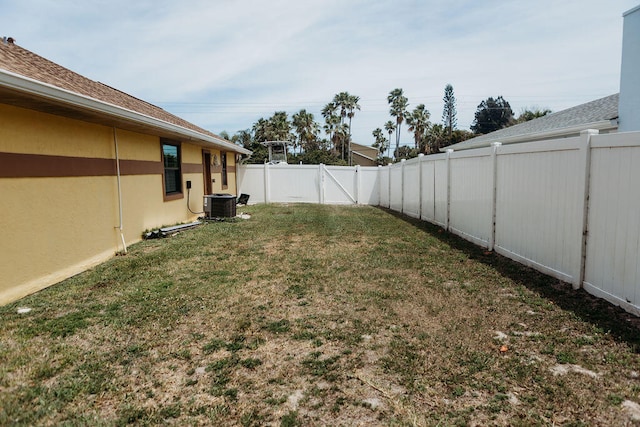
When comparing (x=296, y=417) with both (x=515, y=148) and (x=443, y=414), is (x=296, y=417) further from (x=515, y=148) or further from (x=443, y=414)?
(x=515, y=148)

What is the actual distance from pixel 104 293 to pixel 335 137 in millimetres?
44017

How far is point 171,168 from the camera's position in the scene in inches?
409

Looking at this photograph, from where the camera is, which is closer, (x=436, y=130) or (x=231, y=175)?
(x=231, y=175)

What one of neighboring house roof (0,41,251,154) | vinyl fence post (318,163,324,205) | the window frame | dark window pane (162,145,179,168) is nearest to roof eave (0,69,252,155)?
neighboring house roof (0,41,251,154)

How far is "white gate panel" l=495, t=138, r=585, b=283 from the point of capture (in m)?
4.52

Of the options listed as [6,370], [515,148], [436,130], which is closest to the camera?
[6,370]

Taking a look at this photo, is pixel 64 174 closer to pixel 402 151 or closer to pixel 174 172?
pixel 174 172

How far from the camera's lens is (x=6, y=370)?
2947 millimetres

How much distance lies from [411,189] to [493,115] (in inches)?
2345

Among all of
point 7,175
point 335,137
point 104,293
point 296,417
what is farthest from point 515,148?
point 335,137

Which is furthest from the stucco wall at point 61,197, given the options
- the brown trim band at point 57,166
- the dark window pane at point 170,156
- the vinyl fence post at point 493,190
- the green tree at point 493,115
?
the green tree at point 493,115

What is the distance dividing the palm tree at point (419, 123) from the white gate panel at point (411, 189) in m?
36.3

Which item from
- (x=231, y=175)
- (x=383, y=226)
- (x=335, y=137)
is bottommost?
(x=383, y=226)

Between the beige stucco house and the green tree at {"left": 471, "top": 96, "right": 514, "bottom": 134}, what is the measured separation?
210 ft
